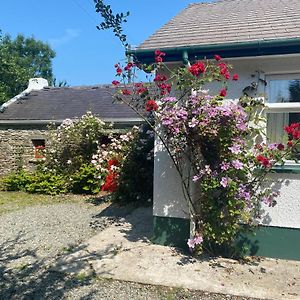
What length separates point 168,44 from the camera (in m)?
5.33

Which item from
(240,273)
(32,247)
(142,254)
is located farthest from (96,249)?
(240,273)

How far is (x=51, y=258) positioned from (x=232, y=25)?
16.6 ft

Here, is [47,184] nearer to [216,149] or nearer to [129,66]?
[129,66]

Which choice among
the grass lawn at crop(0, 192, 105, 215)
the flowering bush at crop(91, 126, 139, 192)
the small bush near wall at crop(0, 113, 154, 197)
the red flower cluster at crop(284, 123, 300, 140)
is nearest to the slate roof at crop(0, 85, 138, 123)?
the small bush near wall at crop(0, 113, 154, 197)

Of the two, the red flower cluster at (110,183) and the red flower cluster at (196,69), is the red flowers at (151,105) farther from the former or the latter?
the red flower cluster at (110,183)

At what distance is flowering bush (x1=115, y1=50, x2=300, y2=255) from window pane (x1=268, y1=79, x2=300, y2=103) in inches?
17.3

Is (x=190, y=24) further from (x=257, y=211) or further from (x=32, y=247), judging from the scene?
(x=32, y=247)

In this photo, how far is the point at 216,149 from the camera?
4.77m

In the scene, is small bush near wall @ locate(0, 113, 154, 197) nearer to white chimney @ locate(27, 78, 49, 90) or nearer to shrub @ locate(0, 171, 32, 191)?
shrub @ locate(0, 171, 32, 191)

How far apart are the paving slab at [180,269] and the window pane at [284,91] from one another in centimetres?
250

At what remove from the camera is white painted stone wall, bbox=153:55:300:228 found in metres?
4.82

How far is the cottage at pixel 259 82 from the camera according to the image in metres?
4.81

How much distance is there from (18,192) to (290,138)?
33.7ft

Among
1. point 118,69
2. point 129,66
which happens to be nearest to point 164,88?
point 129,66
